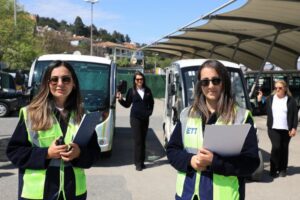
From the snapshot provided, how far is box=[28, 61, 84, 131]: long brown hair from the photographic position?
312cm

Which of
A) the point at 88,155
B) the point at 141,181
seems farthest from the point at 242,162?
the point at 141,181

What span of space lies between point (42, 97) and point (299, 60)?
26136mm

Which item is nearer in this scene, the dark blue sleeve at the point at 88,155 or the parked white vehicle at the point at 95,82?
the dark blue sleeve at the point at 88,155

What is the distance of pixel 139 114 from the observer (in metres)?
9.72

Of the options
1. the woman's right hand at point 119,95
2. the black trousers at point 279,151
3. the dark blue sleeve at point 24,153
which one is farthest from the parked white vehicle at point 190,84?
the dark blue sleeve at point 24,153

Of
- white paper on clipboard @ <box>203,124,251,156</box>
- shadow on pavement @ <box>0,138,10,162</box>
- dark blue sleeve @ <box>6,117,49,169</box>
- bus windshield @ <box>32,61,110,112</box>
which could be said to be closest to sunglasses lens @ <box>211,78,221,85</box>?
white paper on clipboard @ <box>203,124,251,156</box>

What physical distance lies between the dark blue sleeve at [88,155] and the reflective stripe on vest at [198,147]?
596 mm

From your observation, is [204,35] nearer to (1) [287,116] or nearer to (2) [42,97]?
(1) [287,116]

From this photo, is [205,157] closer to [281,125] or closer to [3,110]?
[281,125]

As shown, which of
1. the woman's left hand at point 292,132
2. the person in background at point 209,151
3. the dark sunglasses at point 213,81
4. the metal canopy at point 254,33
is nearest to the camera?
the person in background at point 209,151

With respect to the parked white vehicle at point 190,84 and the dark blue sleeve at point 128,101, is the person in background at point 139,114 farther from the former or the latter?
the parked white vehicle at point 190,84

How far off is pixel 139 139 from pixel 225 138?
6846 mm

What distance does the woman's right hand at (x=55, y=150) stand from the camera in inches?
118

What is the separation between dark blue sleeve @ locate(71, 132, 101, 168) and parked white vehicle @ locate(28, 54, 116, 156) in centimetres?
674
